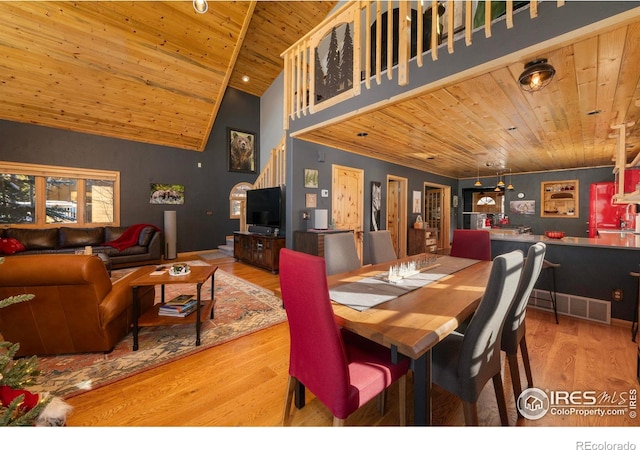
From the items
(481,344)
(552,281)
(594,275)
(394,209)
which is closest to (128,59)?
(394,209)

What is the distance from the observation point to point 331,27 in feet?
10.8

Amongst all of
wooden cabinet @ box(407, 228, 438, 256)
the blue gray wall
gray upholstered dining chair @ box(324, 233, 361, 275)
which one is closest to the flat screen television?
the blue gray wall

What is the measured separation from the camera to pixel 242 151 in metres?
7.91

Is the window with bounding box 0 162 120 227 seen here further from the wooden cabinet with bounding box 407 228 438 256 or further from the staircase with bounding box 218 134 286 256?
the wooden cabinet with bounding box 407 228 438 256

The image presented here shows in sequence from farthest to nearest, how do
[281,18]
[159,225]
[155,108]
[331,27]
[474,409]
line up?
[159,225]
[281,18]
[155,108]
[331,27]
[474,409]

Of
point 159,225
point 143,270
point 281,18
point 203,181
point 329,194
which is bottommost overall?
point 143,270

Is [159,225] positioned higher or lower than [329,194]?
lower

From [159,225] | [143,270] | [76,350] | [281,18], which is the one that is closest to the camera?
[76,350]

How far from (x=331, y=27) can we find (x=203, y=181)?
533 cm

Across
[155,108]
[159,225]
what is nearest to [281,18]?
[155,108]

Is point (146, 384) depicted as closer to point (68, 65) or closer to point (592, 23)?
point (592, 23)

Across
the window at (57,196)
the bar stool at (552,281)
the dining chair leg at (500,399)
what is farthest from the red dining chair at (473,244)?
the window at (57,196)

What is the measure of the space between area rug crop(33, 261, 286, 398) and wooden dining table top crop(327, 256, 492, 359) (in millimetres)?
1413

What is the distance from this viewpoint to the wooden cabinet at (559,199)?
6.52m
